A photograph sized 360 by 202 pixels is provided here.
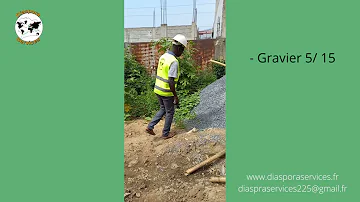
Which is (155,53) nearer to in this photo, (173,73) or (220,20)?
(173,73)

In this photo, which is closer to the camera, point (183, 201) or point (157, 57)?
point (183, 201)

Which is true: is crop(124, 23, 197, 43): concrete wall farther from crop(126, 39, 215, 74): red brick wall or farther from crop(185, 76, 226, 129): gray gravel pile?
crop(185, 76, 226, 129): gray gravel pile

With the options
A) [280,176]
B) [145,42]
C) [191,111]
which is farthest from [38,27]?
[280,176]

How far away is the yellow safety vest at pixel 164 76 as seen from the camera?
3863mm

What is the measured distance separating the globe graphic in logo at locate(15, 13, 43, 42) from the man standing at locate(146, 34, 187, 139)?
138 centimetres

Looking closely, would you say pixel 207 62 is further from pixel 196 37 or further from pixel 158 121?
pixel 158 121

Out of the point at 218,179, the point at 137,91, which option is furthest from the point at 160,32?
the point at 218,179

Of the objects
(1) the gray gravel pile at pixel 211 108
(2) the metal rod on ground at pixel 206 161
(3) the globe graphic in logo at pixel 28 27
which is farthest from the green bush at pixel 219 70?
(3) the globe graphic in logo at pixel 28 27

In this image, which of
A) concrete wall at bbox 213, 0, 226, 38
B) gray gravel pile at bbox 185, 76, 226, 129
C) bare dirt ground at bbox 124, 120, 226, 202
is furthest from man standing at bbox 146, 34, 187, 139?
concrete wall at bbox 213, 0, 226, 38

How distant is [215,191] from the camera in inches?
133

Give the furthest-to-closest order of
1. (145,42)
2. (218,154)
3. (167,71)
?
(145,42) → (167,71) → (218,154)

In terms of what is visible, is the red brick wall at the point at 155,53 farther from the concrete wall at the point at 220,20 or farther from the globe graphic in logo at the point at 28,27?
the globe graphic in logo at the point at 28,27

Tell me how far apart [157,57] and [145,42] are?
0.86 ft

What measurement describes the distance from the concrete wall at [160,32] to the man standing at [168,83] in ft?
0.60
